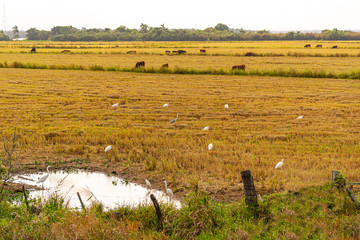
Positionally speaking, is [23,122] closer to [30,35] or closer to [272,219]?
[272,219]

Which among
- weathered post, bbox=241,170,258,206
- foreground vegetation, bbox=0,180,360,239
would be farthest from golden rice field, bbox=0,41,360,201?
weathered post, bbox=241,170,258,206

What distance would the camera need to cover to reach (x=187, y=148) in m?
11.0

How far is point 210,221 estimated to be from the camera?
5609mm

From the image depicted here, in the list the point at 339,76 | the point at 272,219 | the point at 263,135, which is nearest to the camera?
the point at 272,219

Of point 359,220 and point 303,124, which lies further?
point 303,124

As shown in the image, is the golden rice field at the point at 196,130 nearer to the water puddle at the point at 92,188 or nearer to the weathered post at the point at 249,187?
the water puddle at the point at 92,188

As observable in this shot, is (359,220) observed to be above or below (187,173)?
above

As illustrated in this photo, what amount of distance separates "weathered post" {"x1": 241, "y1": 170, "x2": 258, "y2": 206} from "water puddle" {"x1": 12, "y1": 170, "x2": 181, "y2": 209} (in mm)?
2133

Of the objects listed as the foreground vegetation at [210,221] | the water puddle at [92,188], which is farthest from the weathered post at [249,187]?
the water puddle at [92,188]

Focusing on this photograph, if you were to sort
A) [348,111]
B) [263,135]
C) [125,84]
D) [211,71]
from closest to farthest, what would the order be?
[263,135]
[348,111]
[125,84]
[211,71]

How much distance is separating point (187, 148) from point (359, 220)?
20.5 feet

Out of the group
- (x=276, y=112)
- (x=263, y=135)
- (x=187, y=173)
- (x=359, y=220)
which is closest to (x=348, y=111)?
(x=276, y=112)

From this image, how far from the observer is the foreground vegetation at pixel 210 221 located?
5.28 m

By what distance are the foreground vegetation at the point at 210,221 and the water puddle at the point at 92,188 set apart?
1519mm
